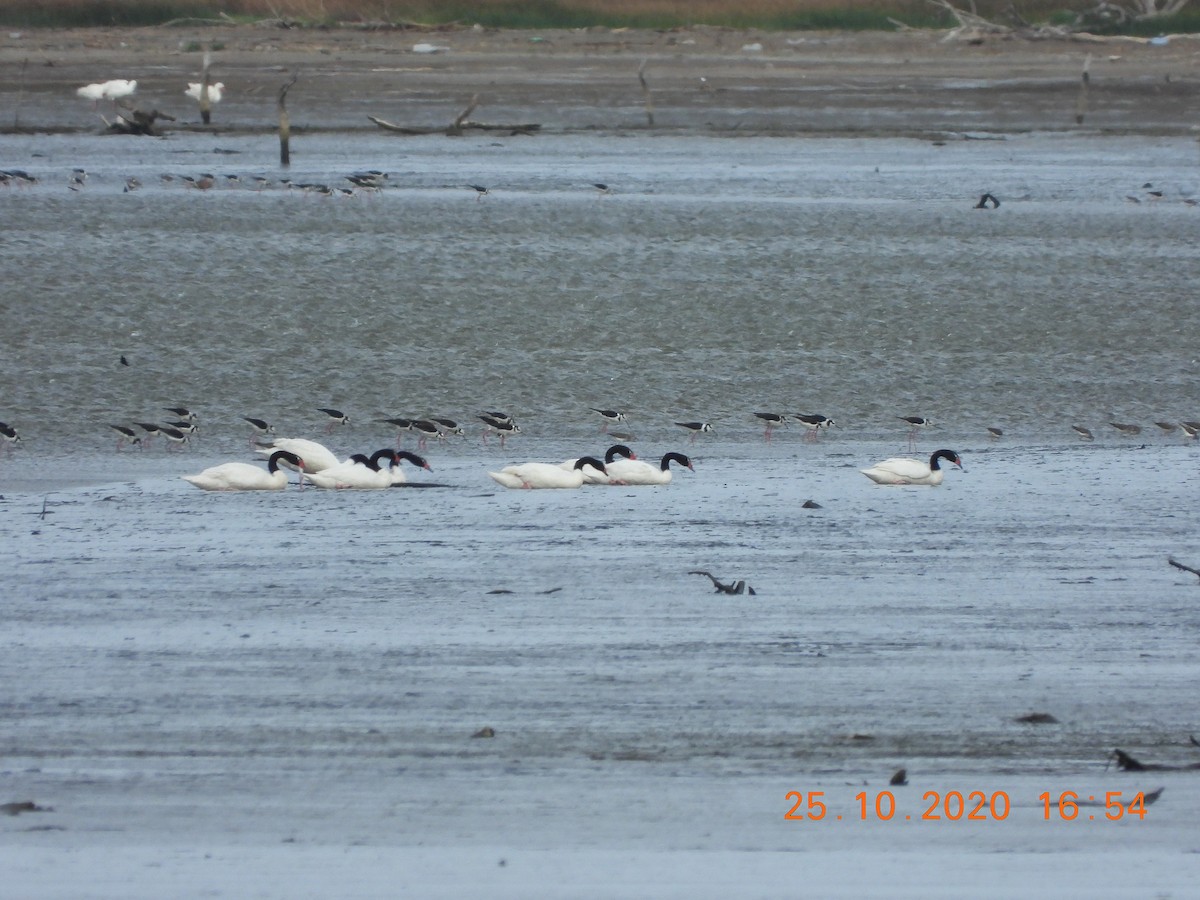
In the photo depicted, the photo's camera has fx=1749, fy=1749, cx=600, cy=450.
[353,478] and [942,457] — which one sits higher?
[942,457]

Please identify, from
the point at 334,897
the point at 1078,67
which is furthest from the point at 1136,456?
the point at 1078,67

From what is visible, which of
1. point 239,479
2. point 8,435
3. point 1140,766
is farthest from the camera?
point 8,435

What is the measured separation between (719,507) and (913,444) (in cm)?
339

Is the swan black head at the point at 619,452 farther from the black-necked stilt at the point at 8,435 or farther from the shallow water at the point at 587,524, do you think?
the black-necked stilt at the point at 8,435

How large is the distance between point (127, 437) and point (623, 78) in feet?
80.7

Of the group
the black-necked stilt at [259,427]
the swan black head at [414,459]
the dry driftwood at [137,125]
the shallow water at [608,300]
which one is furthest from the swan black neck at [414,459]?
the dry driftwood at [137,125]

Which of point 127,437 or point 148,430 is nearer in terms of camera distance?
point 148,430

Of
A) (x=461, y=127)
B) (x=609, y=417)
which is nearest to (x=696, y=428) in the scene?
(x=609, y=417)

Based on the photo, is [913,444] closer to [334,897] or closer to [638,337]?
[638,337]

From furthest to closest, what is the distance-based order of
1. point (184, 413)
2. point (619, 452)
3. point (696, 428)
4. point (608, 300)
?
1. point (608, 300)
2. point (184, 413)
3. point (696, 428)
4. point (619, 452)

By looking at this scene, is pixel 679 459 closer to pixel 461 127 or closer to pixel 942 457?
pixel 942 457

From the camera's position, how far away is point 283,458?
1107cm

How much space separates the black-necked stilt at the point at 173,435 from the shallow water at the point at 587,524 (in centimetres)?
22
